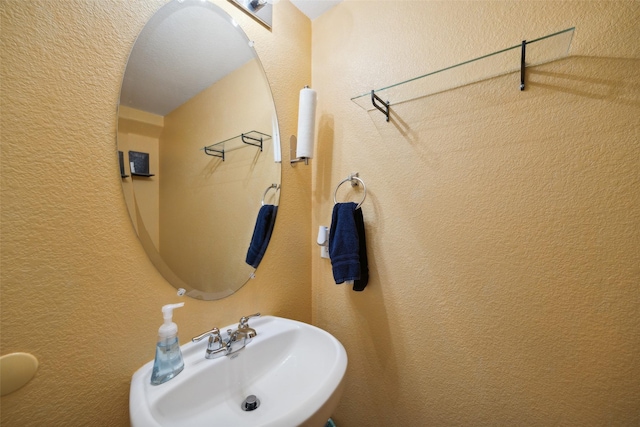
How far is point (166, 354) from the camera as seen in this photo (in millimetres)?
635

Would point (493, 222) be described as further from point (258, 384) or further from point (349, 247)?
point (258, 384)

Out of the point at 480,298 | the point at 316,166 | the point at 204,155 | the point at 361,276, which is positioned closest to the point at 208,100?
the point at 204,155

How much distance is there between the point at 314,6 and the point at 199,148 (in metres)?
0.94

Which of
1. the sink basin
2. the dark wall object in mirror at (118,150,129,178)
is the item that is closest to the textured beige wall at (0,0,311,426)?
the dark wall object in mirror at (118,150,129,178)

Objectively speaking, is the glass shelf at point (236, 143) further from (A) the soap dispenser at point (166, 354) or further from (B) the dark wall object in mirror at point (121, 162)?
(A) the soap dispenser at point (166, 354)

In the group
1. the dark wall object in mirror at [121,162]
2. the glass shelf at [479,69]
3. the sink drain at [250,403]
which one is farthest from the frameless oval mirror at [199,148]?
the glass shelf at [479,69]

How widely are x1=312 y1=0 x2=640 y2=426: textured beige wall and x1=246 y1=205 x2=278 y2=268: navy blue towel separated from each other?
1.27 feet

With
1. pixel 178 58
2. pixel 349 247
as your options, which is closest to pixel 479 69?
pixel 349 247

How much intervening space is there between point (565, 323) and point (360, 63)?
1.20m

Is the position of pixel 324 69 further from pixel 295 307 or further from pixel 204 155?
pixel 295 307

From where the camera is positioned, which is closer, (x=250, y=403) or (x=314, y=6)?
(x=250, y=403)

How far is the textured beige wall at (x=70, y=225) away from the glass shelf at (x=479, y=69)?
85cm

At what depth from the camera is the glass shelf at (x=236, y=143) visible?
2.84 feet

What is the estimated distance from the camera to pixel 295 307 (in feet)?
3.73
